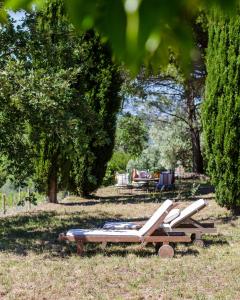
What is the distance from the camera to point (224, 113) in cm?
1284

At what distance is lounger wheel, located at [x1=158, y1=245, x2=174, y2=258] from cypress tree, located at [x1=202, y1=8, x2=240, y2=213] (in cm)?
512

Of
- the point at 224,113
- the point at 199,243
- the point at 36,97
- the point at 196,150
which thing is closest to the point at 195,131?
the point at 196,150

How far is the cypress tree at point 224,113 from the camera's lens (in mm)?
12656

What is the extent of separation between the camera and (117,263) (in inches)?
302

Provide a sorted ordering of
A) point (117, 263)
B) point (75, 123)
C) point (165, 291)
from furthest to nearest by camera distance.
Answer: point (75, 123), point (117, 263), point (165, 291)

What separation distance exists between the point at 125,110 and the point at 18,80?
22102 mm

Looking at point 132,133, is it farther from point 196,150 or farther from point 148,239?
point 148,239

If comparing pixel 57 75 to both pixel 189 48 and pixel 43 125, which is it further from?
pixel 189 48

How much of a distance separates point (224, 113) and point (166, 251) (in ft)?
18.6

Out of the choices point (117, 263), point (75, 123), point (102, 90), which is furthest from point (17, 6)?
point (102, 90)

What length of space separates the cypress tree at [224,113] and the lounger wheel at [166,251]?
512 centimetres

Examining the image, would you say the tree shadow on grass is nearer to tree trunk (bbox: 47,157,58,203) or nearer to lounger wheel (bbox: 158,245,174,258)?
lounger wheel (bbox: 158,245,174,258)

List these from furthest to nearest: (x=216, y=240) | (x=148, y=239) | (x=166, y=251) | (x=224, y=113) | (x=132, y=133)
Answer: (x=132, y=133)
(x=224, y=113)
(x=216, y=240)
(x=148, y=239)
(x=166, y=251)

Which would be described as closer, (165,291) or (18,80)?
(165,291)
